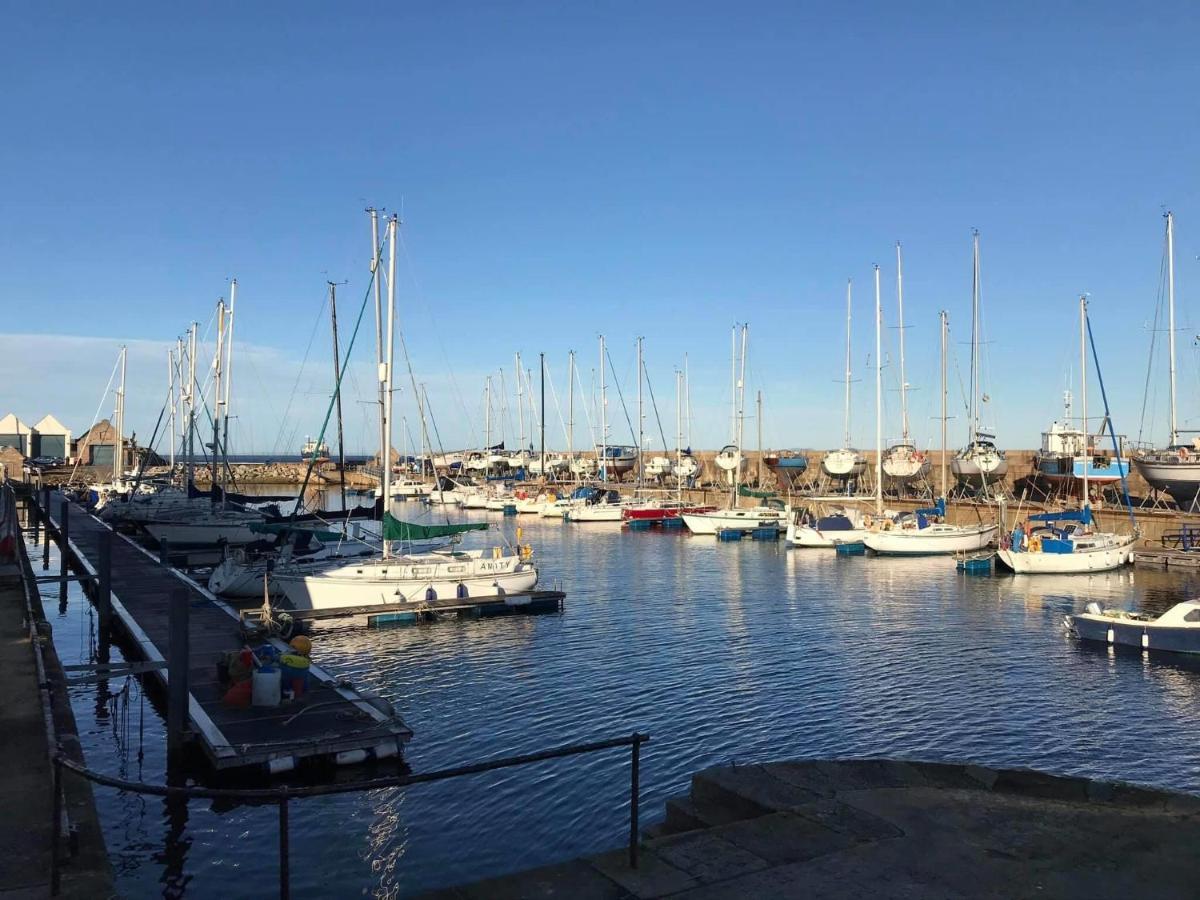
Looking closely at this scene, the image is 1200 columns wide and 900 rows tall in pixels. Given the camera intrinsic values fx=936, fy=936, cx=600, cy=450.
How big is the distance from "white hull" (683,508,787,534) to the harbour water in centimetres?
2544

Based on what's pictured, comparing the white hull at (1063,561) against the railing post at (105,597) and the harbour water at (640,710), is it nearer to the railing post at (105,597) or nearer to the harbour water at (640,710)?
the harbour water at (640,710)

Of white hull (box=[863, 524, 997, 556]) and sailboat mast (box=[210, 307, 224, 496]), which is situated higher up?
sailboat mast (box=[210, 307, 224, 496])

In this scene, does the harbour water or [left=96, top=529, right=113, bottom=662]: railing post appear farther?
[left=96, top=529, right=113, bottom=662]: railing post

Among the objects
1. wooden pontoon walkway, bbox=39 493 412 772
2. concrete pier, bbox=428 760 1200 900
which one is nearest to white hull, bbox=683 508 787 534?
wooden pontoon walkway, bbox=39 493 412 772

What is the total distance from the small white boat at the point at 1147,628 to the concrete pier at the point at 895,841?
62.1 feet

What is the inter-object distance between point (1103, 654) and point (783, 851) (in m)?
22.4

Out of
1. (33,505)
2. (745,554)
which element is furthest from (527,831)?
(33,505)

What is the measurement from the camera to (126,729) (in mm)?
20188

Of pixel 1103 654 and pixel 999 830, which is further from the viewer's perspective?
pixel 1103 654

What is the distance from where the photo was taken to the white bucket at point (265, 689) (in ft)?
61.4

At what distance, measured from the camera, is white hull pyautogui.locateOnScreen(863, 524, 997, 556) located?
53469 millimetres

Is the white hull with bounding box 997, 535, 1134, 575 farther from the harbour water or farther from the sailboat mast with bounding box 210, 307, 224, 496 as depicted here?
the sailboat mast with bounding box 210, 307, 224, 496

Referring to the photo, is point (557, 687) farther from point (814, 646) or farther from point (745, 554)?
A: point (745, 554)

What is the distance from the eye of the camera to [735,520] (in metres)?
66.7
